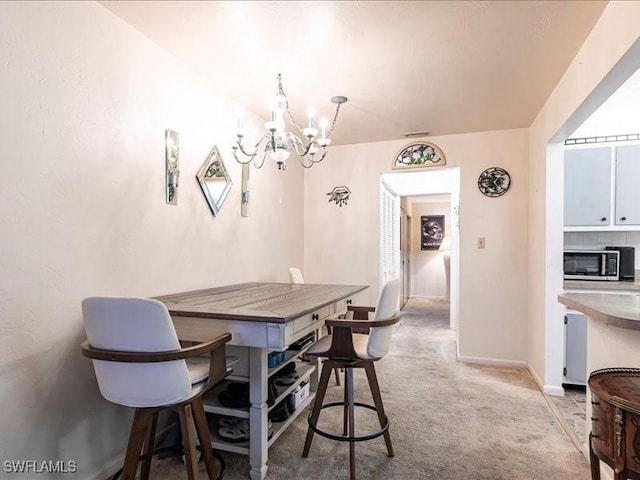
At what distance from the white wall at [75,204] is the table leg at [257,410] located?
731mm

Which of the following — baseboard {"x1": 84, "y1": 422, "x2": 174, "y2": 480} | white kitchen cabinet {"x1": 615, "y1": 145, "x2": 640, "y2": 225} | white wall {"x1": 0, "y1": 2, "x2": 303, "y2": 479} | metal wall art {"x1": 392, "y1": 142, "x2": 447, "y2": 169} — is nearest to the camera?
white wall {"x1": 0, "y1": 2, "x2": 303, "y2": 479}

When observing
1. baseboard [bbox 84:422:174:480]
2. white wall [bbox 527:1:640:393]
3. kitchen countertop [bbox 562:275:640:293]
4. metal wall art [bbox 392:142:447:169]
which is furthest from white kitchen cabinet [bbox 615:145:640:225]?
baseboard [bbox 84:422:174:480]

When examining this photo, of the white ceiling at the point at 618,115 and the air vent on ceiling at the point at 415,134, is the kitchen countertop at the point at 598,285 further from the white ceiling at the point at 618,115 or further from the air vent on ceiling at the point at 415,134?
the air vent on ceiling at the point at 415,134

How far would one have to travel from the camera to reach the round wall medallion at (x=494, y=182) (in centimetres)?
353

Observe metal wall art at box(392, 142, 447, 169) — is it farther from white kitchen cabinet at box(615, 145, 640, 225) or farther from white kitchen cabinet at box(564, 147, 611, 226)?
white kitchen cabinet at box(615, 145, 640, 225)

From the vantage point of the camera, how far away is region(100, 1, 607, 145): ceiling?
5.82 ft

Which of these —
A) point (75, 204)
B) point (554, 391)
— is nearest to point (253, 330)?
point (75, 204)

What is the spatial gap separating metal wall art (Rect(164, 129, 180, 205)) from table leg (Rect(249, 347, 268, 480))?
3.59ft

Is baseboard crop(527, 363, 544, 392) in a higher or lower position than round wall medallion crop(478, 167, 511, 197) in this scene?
lower

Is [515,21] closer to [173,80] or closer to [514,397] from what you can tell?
Answer: [173,80]

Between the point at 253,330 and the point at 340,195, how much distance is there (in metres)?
2.72

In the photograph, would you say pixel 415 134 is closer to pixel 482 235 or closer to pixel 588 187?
pixel 482 235

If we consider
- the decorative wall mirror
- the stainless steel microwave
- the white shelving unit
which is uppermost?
the decorative wall mirror

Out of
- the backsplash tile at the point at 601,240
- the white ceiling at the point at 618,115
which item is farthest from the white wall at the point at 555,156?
the backsplash tile at the point at 601,240
